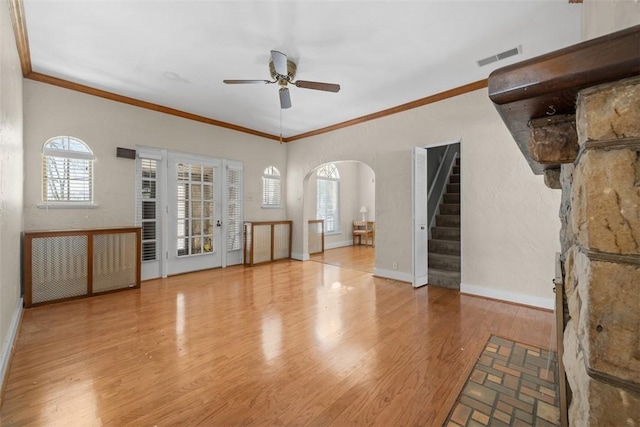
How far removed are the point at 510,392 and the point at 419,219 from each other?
2658 millimetres

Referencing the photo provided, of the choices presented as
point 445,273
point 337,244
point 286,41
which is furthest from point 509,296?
point 337,244

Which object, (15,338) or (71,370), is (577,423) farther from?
(15,338)

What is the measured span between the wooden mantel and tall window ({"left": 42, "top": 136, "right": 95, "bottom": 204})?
5.09 metres

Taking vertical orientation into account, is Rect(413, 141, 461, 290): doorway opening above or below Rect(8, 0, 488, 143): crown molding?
below

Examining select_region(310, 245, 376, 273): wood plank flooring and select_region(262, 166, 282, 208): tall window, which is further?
select_region(262, 166, 282, 208): tall window

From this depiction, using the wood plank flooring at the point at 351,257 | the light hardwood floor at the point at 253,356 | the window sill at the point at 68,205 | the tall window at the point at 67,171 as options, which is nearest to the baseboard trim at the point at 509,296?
the light hardwood floor at the point at 253,356

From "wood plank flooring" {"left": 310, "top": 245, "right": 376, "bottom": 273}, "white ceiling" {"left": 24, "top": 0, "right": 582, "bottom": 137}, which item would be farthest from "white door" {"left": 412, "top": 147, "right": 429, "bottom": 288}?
"wood plank flooring" {"left": 310, "top": 245, "right": 376, "bottom": 273}

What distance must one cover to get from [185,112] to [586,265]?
566 cm

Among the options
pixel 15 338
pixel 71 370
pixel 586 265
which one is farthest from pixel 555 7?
pixel 15 338

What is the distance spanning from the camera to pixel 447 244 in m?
4.84

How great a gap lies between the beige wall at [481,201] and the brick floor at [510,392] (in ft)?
4.76

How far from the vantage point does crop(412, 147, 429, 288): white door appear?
13.6 feet

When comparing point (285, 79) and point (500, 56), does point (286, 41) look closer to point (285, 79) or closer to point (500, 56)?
point (285, 79)

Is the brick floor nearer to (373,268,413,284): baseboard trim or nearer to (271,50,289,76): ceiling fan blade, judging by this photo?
(373,268,413,284): baseboard trim
